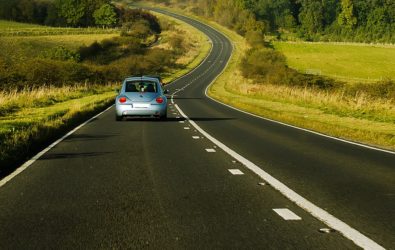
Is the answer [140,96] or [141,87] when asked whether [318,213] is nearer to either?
[140,96]

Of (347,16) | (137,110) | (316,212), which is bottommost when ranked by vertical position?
(137,110)

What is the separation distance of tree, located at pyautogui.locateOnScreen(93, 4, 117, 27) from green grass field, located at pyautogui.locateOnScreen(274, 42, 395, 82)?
4274cm

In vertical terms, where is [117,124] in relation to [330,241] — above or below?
below

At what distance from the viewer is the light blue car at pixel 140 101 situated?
2022 centimetres

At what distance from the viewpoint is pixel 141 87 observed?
68.4ft

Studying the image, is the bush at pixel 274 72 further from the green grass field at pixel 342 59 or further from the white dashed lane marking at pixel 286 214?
the white dashed lane marking at pixel 286 214

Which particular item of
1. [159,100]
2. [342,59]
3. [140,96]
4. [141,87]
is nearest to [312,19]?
[342,59]

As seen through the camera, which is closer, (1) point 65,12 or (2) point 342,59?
(2) point 342,59

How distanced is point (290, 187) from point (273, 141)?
21.7 feet

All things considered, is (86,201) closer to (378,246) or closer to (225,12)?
(378,246)

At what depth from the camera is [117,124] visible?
19.3 m

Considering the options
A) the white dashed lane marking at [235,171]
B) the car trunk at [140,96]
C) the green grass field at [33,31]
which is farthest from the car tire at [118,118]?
the green grass field at [33,31]

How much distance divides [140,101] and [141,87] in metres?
0.81

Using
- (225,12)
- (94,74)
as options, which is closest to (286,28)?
(225,12)
